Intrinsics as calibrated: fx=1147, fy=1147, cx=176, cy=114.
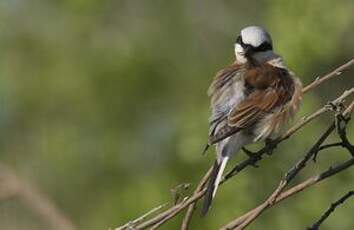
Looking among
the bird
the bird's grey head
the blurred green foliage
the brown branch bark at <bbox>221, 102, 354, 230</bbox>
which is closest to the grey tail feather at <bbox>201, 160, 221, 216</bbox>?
the brown branch bark at <bbox>221, 102, 354, 230</bbox>

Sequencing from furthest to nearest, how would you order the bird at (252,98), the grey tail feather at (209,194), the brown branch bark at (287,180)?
the bird at (252,98) → the grey tail feather at (209,194) → the brown branch bark at (287,180)

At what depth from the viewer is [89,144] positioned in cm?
995

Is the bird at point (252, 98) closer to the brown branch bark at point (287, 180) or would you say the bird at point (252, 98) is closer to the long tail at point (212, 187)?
the long tail at point (212, 187)

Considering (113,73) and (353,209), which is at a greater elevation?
(113,73)

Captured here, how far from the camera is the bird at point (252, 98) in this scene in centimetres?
441

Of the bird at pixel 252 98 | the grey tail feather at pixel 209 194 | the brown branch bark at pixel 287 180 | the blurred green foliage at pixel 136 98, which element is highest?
the blurred green foliage at pixel 136 98

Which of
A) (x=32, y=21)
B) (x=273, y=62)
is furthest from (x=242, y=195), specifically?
(x=32, y=21)

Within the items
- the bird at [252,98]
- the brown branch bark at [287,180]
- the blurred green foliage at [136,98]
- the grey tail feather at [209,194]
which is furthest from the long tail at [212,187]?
the blurred green foliage at [136,98]

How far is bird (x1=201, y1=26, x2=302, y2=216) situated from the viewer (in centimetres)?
441

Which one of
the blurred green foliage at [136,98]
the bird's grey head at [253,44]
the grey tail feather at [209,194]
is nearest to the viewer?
the grey tail feather at [209,194]

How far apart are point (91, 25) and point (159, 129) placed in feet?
6.08

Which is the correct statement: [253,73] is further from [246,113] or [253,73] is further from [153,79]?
[153,79]

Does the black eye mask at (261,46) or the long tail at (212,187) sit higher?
the black eye mask at (261,46)

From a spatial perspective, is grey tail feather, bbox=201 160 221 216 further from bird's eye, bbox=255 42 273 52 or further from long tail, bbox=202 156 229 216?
bird's eye, bbox=255 42 273 52
